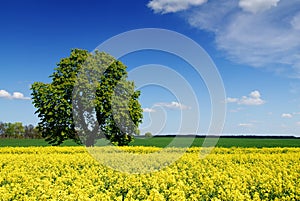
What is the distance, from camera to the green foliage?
97.6 ft

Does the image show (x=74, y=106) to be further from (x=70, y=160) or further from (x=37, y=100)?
(x=70, y=160)

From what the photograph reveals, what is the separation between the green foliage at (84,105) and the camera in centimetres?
2973

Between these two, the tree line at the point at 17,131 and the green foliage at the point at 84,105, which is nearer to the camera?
the green foliage at the point at 84,105

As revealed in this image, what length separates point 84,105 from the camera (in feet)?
97.1

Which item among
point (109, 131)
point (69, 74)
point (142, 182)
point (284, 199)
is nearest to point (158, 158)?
point (142, 182)

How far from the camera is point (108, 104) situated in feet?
99.9

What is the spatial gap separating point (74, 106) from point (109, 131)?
12.8ft

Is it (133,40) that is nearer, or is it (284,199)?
(284,199)

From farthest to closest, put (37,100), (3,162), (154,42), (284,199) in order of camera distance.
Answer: (37,100), (154,42), (3,162), (284,199)

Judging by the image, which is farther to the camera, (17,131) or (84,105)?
(17,131)

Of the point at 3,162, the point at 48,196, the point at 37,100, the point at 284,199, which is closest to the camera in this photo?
the point at 48,196

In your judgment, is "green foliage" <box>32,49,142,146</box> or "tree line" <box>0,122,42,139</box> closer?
"green foliage" <box>32,49,142,146</box>

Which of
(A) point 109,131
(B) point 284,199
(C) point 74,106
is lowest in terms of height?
(B) point 284,199

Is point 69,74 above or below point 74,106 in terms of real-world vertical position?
above
